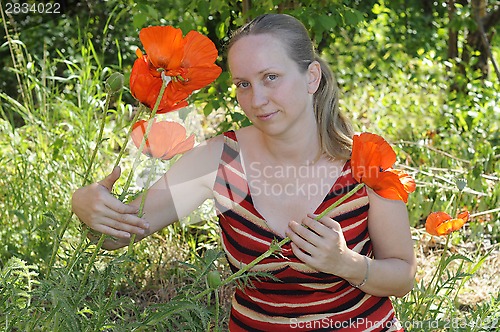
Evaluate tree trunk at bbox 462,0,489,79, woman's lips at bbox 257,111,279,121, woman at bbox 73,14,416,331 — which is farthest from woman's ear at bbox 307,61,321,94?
tree trunk at bbox 462,0,489,79

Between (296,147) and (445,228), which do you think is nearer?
(296,147)

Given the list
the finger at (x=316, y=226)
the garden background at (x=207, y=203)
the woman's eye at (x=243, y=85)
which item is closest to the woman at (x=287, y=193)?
the woman's eye at (x=243, y=85)

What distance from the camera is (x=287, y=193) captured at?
184cm

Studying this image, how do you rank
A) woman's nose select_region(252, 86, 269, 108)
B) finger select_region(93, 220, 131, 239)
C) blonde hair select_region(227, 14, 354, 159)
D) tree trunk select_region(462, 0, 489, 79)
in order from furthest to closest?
tree trunk select_region(462, 0, 489, 79)
blonde hair select_region(227, 14, 354, 159)
woman's nose select_region(252, 86, 269, 108)
finger select_region(93, 220, 131, 239)

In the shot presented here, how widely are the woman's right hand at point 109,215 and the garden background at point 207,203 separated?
0.06 m

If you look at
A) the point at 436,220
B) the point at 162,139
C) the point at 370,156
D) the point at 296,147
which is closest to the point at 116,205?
the point at 162,139

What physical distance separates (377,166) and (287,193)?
0.63 metres

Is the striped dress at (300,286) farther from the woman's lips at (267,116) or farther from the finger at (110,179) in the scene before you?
the finger at (110,179)

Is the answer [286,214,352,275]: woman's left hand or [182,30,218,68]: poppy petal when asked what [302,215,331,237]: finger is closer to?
[286,214,352,275]: woman's left hand

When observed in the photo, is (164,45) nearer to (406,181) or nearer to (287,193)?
(406,181)

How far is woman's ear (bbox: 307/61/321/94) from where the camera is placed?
70.3 inches

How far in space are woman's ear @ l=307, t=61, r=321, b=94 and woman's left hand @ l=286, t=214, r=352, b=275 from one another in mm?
483

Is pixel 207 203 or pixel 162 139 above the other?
pixel 162 139

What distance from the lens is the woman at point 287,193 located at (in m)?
1.69
